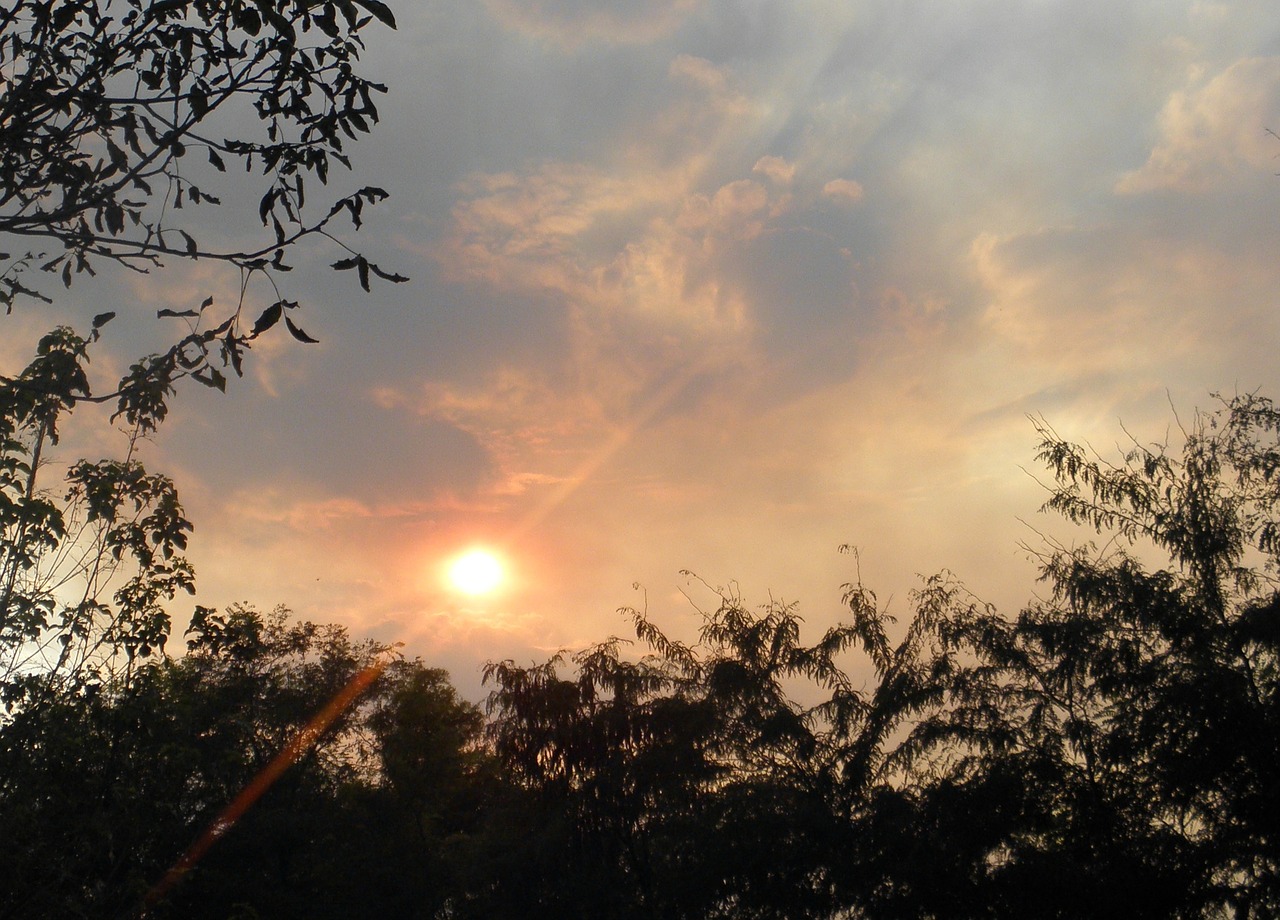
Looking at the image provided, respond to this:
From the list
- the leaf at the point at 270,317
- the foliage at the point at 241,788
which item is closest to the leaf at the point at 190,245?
the leaf at the point at 270,317

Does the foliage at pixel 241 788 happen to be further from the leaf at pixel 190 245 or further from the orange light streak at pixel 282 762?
the leaf at pixel 190 245

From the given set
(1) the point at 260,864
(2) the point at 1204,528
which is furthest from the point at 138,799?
(1) the point at 260,864

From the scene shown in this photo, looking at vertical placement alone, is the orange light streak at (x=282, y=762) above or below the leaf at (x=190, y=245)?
above

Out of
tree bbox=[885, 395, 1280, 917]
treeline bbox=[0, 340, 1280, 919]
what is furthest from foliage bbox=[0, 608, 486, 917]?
tree bbox=[885, 395, 1280, 917]

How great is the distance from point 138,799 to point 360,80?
9.49 metres

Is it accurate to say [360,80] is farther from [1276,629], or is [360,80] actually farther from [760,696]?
[760,696]

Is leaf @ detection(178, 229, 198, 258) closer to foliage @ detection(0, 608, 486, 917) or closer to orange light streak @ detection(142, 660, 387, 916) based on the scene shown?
foliage @ detection(0, 608, 486, 917)

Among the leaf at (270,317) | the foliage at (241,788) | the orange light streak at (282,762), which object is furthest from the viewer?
the orange light streak at (282,762)

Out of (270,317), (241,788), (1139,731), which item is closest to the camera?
(270,317)

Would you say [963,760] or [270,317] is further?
[963,760]

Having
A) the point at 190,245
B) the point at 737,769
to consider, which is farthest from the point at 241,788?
the point at 190,245

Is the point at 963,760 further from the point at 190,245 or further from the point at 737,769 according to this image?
the point at 190,245

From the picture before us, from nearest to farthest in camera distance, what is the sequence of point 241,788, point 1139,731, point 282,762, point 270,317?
point 270,317 → point 1139,731 → point 241,788 → point 282,762

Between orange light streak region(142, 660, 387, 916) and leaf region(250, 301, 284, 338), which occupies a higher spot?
orange light streak region(142, 660, 387, 916)
